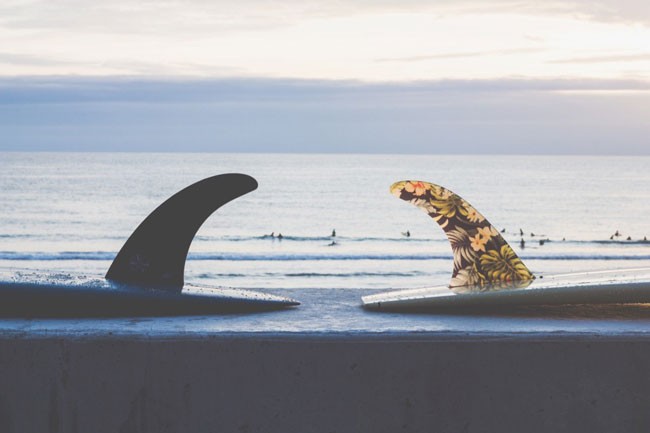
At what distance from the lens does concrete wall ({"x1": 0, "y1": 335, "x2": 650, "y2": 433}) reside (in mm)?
3172

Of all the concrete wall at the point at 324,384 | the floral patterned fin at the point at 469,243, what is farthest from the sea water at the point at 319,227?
the concrete wall at the point at 324,384

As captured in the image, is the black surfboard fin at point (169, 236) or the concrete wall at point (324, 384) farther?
the black surfboard fin at point (169, 236)

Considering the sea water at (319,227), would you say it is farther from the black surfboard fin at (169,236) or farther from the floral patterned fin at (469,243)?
the black surfboard fin at (169,236)

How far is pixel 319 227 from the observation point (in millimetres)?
30234

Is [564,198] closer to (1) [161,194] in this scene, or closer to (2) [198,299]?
(1) [161,194]

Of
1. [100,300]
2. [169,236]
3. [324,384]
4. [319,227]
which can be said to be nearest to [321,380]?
[324,384]

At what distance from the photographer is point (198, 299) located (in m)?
3.75

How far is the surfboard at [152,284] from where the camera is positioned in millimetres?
3590

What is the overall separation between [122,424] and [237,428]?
38 cm

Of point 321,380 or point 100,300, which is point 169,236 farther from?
point 321,380

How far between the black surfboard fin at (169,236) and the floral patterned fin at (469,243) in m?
0.75

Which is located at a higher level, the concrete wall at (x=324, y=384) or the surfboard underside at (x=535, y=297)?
the surfboard underside at (x=535, y=297)

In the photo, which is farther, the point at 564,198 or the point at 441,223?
the point at 564,198

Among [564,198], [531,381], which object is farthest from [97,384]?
[564,198]
